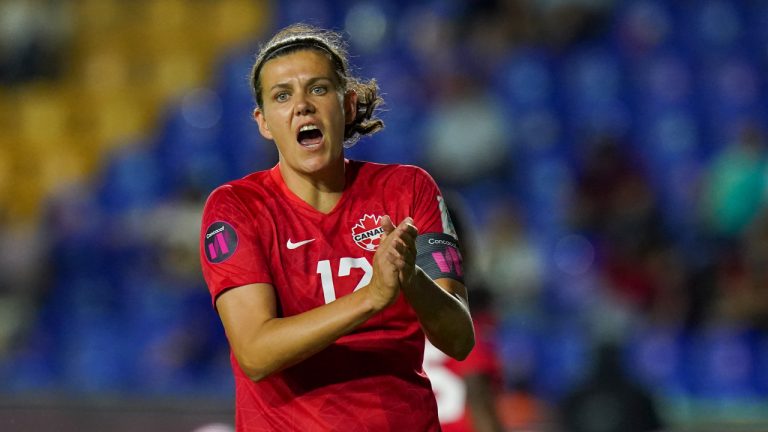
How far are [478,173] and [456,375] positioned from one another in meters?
3.87

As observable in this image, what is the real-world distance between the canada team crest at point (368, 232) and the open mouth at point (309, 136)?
0.21m

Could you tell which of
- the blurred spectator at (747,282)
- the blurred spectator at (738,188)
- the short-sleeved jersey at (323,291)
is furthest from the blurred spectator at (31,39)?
the short-sleeved jersey at (323,291)

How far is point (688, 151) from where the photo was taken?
7723 millimetres

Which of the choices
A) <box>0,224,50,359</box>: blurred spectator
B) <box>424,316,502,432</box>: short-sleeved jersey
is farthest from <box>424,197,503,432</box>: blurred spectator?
<box>0,224,50,359</box>: blurred spectator

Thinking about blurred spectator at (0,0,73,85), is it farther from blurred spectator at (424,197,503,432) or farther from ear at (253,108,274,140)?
ear at (253,108,274,140)

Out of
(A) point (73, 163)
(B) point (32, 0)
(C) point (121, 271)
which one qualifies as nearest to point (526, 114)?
(C) point (121, 271)

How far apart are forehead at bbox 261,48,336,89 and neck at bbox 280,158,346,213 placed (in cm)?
21

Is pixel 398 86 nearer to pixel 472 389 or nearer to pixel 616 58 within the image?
pixel 616 58

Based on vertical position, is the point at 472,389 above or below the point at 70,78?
below

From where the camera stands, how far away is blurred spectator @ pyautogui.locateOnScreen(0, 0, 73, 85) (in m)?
9.78

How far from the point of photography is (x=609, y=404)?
5051mm

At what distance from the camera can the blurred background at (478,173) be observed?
6637 millimetres

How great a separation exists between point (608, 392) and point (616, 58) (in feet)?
12.3

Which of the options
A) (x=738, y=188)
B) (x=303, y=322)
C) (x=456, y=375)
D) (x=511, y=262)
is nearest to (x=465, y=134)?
(x=511, y=262)
